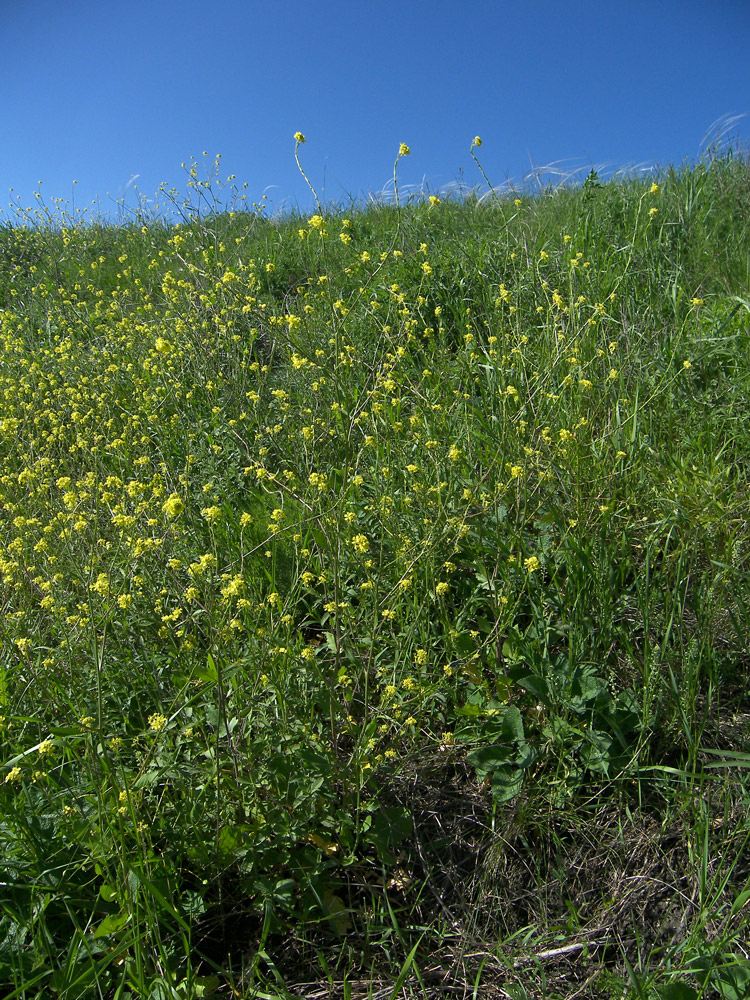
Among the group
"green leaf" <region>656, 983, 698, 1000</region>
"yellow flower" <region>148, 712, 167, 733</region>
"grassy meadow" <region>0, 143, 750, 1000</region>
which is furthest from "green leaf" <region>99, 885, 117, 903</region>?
"green leaf" <region>656, 983, 698, 1000</region>

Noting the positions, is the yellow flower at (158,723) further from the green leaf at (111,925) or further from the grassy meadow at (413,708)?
the green leaf at (111,925)

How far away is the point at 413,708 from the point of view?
1.73 metres

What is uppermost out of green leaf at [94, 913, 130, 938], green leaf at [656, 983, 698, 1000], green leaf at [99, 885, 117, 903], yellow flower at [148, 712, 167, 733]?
yellow flower at [148, 712, 167, 733]

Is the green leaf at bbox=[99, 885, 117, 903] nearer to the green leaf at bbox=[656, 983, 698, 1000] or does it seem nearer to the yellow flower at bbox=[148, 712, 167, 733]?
the yellow flower at bbox=[148, 712, 167, 733]

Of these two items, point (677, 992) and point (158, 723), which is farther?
point (158, 723)

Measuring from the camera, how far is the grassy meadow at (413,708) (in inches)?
55.3

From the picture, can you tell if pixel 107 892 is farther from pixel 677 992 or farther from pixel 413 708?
pixel 677 992

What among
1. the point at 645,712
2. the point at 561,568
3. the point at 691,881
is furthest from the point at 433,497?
the point at 691,881

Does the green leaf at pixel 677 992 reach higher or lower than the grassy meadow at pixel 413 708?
lower

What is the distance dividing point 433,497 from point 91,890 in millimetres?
1428

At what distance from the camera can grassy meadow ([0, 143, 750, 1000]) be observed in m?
1.41

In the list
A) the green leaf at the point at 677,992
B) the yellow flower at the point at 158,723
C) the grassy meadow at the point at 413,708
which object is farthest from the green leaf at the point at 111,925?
the green leaf at the point at 677,992

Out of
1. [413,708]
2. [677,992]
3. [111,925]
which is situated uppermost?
[413,708]

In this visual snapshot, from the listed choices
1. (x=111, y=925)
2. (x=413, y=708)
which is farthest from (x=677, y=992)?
(x=111, y=925)
